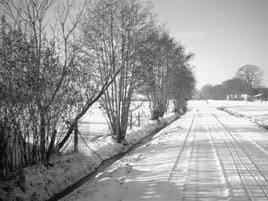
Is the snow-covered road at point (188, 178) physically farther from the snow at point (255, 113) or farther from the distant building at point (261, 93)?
the distant building at point (261, 93)

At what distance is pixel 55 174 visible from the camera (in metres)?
7.23

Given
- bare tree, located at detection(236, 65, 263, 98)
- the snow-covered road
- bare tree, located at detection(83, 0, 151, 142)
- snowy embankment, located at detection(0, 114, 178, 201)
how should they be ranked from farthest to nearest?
1. bare tree, located at detection(236, 65, 263, 98)
2. bare tree, located at detection(83, 0, 151, 142)
3. snowy embankment, located at detection(0, 114, 178, 201)
4. the snow-covered road

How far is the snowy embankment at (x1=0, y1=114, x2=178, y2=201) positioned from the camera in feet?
19.0

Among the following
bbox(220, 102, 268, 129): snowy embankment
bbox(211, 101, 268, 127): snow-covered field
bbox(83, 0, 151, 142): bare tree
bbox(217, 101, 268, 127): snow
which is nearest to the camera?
bbox(83, 0, 151, 142): bare tree

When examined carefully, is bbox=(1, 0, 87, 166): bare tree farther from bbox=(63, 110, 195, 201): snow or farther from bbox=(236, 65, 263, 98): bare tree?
bbox=(236, 65, 263, 98): bare tree

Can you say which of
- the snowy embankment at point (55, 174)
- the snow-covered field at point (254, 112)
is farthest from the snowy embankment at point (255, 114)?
the snowy embankment at point (55, 174)

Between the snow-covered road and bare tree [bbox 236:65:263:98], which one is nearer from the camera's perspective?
the snow-covered road

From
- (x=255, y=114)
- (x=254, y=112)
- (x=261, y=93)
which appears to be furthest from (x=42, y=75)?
(x=261, y=93)

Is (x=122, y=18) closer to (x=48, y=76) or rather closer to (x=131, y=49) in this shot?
(x=131, y=49)

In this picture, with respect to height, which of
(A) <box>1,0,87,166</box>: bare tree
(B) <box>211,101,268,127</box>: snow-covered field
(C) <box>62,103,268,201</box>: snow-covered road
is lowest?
(B) <box>211,101,268,127</box>: snow-covered field

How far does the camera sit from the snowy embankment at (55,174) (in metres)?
5.80

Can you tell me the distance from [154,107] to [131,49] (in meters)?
12.5

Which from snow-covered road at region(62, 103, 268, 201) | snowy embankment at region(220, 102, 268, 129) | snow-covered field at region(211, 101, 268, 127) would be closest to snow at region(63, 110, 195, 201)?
snow-covered road at region(62, 103, 268, 201)

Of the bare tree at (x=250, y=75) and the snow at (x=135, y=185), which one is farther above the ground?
the bare tree at (x=250, y=75)
